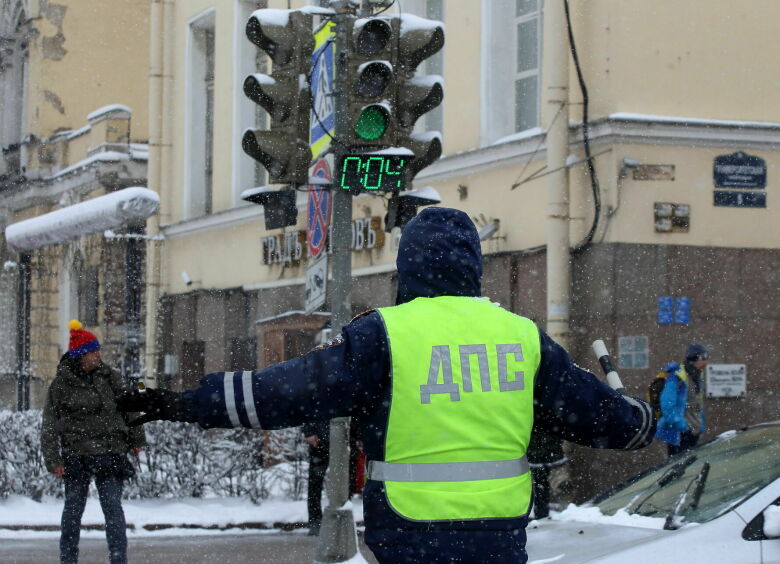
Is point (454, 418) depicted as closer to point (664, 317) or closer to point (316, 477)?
point (316, 477)

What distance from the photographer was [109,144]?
24156 mm

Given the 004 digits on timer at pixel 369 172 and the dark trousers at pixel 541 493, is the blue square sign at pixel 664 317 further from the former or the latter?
the 004 digits on timer at pixel 369 172

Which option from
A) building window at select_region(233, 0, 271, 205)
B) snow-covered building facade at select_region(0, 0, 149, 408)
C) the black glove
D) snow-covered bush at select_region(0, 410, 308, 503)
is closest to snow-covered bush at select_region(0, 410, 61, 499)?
snow-covered bush at select_region(0, 410, 308, 503)

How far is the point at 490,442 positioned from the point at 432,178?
11.8 m

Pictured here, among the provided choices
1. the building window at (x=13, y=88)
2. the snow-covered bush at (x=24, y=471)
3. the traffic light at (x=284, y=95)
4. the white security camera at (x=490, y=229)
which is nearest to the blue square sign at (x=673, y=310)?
the white security camera at (x=490, y=229)

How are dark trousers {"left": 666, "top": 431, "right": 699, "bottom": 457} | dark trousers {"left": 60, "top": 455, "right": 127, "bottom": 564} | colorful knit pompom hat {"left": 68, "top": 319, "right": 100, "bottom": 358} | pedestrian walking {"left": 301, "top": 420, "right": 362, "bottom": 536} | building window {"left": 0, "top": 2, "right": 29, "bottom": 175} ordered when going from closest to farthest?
dark trousers {"left": 60, "top": 455, "right": 127, "bottom": 564} → colorful knit pompom hat {"left": 68, "top": 319, "right": 100, "bottom": 358} → pedestrian walking {"left": 301, "top": 420, "right": 362, "bottom": 536} → dark trousers {"left": 666, "top": 431, "right": 699, "bottom": 457} → building window {"left": 0, "top": 2, "right": 29, "bottom": 175}

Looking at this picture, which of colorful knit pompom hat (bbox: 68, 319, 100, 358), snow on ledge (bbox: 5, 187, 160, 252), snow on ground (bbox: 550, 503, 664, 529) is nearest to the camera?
snow on ground (bbox: 550, 503, 664, 529)

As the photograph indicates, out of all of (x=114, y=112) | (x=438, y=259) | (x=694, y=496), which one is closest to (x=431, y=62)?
(x=114, y=112)

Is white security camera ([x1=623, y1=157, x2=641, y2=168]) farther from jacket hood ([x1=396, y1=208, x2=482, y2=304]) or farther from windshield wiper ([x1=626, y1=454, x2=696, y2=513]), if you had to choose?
jacket hood ([x1=396, y1=208, x2=482, y2=304])

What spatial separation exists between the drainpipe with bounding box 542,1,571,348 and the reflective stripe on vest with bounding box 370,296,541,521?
29.8 ft

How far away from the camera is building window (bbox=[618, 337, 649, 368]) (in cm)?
1240

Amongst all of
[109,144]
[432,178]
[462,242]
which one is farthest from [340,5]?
[109,144]

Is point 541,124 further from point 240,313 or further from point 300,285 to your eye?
point 240,313

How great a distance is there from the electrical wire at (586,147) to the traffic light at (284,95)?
4499 millimetres
